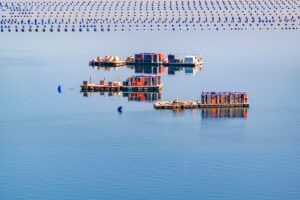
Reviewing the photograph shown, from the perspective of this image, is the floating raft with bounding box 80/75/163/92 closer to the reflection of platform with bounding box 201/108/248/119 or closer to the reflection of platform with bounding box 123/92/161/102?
the reflection of platform with bounding box 123/92/161/102

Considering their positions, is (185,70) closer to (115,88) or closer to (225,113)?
(115,88)

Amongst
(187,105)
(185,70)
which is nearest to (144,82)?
(187,105)

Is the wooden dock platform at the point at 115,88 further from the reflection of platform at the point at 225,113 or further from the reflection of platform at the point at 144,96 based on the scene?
the reflection of platform at the point at 225,113

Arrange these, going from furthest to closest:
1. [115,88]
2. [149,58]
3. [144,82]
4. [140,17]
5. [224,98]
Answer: [140,17] → [149,58] → [115,88] → [144,82] → [224,98]

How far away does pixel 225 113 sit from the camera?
2422 inches

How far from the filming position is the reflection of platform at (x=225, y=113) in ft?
199

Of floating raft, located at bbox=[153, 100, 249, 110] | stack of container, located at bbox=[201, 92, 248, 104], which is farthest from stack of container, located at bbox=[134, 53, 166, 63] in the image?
stack of container, located at bbox=[201, 92, 248, 104]

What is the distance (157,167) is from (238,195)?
5475 millimetres

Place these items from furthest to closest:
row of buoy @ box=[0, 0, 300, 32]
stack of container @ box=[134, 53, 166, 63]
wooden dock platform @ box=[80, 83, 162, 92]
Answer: row of buoy @ box=[0, 0, 300, 32] → stack of container @ box=[134, 53, 166, 63] → wooden dock platform @ box=[80, 83, 162, 92]

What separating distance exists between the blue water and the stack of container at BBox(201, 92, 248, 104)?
36.0 inches

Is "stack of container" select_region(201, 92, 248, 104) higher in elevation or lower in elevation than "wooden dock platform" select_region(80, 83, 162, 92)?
lower

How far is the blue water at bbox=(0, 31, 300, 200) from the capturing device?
43.7m

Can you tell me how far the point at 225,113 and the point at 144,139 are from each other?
9.50m

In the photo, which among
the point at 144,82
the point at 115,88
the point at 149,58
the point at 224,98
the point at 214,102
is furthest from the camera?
the point at 149,58
